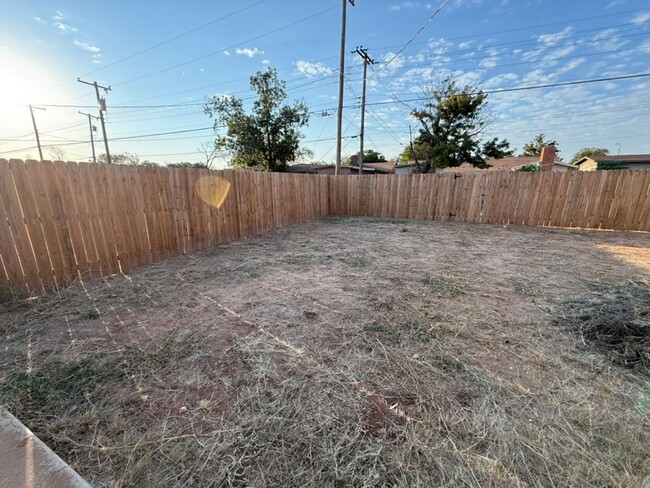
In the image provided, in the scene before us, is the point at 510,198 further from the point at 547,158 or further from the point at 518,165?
the point at 518,165

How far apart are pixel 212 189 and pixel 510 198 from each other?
24.9ft

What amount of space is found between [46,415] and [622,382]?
3.38 metres

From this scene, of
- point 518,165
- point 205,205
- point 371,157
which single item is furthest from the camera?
point 371,157

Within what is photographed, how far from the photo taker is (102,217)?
138 inches

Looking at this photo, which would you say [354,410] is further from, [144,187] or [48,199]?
[144,187]

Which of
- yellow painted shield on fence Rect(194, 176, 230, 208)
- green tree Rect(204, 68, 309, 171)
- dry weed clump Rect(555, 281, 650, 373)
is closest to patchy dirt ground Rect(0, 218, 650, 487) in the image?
dry weed clump Rect(555, 281, 650, 373)

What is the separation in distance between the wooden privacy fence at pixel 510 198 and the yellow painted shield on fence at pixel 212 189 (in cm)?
534

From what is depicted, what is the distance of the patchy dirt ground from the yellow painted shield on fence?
6.39ft

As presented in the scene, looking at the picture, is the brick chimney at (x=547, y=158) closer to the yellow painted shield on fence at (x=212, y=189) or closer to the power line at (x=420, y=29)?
the power line at (x=420, y=29)

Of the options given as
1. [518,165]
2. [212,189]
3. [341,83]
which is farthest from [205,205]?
[518,165]

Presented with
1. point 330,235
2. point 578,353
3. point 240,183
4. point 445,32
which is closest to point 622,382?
point 578,353

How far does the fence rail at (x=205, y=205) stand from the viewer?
294 cm

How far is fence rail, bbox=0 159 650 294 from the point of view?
2938 millimetres

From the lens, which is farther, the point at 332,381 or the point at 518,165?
the point at 518,165
